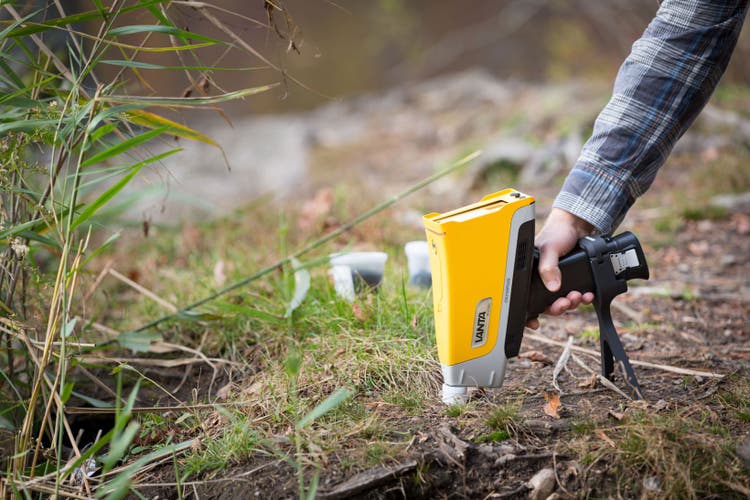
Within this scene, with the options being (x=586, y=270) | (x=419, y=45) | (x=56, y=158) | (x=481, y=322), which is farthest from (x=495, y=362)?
(x=419, y=45)

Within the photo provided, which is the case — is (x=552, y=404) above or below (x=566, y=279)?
below

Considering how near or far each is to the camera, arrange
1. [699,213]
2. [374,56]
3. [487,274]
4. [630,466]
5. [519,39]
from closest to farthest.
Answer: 1. [630,466]
2. [487,274]
3. [699,213]
4. [519,39]
5. [374,56]

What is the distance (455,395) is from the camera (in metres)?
1.53

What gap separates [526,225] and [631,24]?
5.10m

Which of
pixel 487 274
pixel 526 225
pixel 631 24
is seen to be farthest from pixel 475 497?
pixel 631 24

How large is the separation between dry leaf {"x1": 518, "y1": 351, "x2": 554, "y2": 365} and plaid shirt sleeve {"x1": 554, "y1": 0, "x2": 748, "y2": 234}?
0.44 meters

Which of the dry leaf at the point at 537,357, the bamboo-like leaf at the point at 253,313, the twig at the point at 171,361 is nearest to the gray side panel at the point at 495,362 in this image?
the dry leaf at the point at 537,357

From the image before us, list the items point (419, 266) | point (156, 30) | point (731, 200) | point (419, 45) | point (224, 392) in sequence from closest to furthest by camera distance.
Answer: point (156, 30)
point (224, 392)
point (419, 266)
point (731, 200)
point (419, 45)

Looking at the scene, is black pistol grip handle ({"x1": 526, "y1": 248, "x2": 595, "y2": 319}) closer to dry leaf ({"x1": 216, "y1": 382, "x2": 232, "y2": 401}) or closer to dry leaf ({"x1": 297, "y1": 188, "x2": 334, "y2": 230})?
dry leaf ({"x1": 216, "y1": 382, "x2": 232, "y2": 401})

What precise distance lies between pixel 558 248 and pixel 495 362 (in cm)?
33

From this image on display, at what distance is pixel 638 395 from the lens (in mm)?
1536

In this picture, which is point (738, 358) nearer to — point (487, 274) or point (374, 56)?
point (487, 274)

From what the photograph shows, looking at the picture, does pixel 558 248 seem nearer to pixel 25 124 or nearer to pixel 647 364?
pixel 647 364

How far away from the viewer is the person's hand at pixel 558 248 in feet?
5.07
